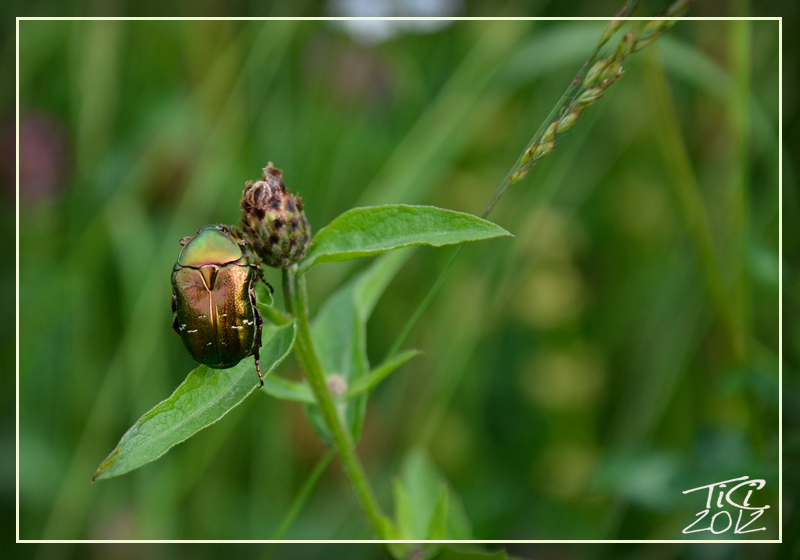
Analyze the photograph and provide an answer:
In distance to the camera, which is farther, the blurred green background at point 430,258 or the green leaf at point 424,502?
the blurred green background at point 430,258

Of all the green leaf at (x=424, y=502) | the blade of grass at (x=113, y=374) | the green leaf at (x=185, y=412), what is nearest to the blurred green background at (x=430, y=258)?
the blade of grass at (x=113, y=374)

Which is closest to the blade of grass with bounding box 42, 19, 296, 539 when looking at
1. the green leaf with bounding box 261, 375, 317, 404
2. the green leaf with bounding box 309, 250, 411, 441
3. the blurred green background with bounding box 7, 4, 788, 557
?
the blurred green background with bounding box 7, 4, 788, 557

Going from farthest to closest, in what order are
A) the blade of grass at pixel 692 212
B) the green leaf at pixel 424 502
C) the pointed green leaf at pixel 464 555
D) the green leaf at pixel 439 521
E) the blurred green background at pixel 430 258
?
the blurred green background at pixel 430 258, the blade of grass at pixel 692 212, the green leaf at pixel 424 502, the green leaf at pixel 439 521, the pointed green leaf at pixel 464 555

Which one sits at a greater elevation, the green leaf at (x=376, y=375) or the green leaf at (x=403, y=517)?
the green leaf at (x=376, y=375)

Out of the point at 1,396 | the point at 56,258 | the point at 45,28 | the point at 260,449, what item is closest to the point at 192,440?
the point at 260,449
